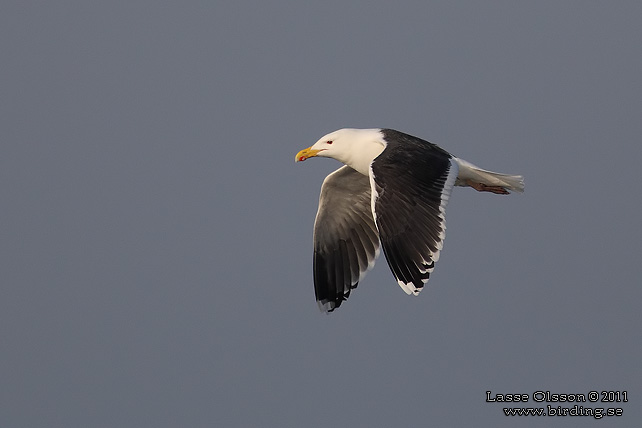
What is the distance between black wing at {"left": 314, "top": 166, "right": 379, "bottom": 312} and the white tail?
1.69m

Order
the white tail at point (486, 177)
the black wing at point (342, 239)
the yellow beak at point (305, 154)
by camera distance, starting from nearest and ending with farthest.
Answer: the white tail at point (486, 177)
the yellow beak at point (305, 154)
the black wing at point (342, 239)

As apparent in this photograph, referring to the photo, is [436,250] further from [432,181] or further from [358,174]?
[358,174]

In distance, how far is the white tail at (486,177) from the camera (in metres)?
13.4

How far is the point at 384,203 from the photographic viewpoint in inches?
454

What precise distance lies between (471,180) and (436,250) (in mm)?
2762

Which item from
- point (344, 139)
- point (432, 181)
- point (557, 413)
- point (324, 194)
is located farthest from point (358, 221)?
point (557, 413)

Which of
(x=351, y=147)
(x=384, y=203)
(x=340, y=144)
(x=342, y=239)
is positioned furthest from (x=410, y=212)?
(x=342, y=239)

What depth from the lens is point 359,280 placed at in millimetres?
14867

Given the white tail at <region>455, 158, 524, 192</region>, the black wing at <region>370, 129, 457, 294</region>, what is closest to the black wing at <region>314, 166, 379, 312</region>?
the white tail at <region>455, 158, 524, 192</region>

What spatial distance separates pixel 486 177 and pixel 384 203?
2.64 metres

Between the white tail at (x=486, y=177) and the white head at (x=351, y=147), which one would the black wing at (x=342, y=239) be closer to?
the white head at (x=351, y=147)

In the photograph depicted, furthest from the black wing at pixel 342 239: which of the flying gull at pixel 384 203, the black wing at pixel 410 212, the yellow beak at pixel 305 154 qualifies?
the black wing at pixel 410 212

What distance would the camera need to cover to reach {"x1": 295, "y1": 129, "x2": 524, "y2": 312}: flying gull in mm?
11320

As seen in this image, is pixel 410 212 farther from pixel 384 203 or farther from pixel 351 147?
pixel 351 147
